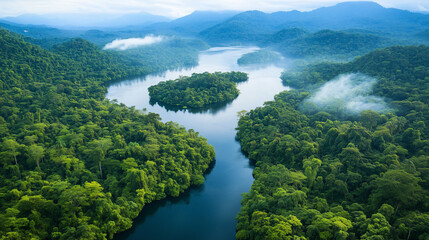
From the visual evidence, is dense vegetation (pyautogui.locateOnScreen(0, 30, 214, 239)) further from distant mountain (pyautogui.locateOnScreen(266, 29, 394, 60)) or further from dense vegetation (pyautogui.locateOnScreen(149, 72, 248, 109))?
distant mountain (pyautogui.locateOnScreen(266, 29, 394, 60))

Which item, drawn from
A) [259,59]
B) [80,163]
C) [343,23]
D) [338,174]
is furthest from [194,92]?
[343,23]

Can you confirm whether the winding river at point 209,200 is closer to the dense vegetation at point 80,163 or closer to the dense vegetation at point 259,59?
the dense vegetation at point 80,163

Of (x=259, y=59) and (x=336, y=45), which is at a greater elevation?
(x=336, y=45)

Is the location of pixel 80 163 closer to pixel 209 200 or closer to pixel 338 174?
pixel 209 200

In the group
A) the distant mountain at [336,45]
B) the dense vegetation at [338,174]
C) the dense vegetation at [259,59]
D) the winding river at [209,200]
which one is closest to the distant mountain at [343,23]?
the distant mountain at [336,45]

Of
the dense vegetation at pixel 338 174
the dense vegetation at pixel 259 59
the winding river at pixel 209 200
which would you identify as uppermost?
the dense vegetation at pixel 259 59
